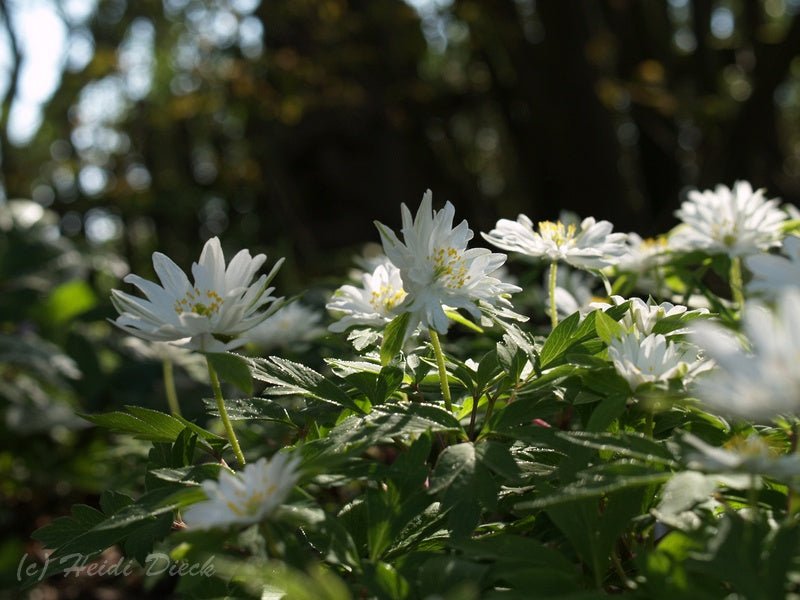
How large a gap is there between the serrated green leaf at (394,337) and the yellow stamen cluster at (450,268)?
7 cm

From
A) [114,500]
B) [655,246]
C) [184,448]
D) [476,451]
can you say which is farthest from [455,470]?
[655,246]

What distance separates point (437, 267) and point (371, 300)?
0.62ft

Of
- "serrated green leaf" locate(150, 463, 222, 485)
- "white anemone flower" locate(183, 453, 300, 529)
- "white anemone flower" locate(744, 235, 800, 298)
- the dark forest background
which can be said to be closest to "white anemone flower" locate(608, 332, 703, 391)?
"white anemone flower" locate(744, 235, 800, 298)

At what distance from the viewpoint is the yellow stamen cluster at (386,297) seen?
4.24ft

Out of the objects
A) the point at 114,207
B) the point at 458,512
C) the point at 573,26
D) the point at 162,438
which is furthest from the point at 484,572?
the point at 114,207

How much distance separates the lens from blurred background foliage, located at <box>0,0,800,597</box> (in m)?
3.52

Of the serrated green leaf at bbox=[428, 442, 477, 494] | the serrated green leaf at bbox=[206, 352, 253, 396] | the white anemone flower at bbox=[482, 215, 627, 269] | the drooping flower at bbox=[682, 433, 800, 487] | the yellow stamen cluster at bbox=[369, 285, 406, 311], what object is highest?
the white anemone flower at bbox=[482, 215, 627, 269]

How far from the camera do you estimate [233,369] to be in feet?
3.50

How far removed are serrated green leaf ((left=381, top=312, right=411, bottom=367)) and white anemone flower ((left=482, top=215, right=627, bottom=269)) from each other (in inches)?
9.9

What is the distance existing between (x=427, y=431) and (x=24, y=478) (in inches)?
118

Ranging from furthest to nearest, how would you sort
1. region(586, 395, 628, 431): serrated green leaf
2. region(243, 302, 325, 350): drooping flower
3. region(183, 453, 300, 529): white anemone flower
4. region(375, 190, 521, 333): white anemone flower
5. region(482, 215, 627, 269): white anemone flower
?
region(243, 302, 325, 350): drooping flower → region(482, 215, 627, 269): white anemone flower → region(375, 190, 521, 333): white anemone flower → region(586, 395, 628, 431): serrated green leaf → region(183, 453, 300, 529): white anemone flower

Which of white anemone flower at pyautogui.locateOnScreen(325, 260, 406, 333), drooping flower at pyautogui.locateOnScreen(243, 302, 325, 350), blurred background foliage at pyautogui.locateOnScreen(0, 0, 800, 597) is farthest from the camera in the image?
blurred background foliage at pyautogui.locateOnScreen(0, 0, 800, 597)

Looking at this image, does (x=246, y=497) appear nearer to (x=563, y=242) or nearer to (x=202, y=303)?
(x=202, y=303)

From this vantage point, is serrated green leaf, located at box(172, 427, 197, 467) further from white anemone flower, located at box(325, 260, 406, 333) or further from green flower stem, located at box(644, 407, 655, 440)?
green flower stem, located at box(644, 407, 655, 440)
